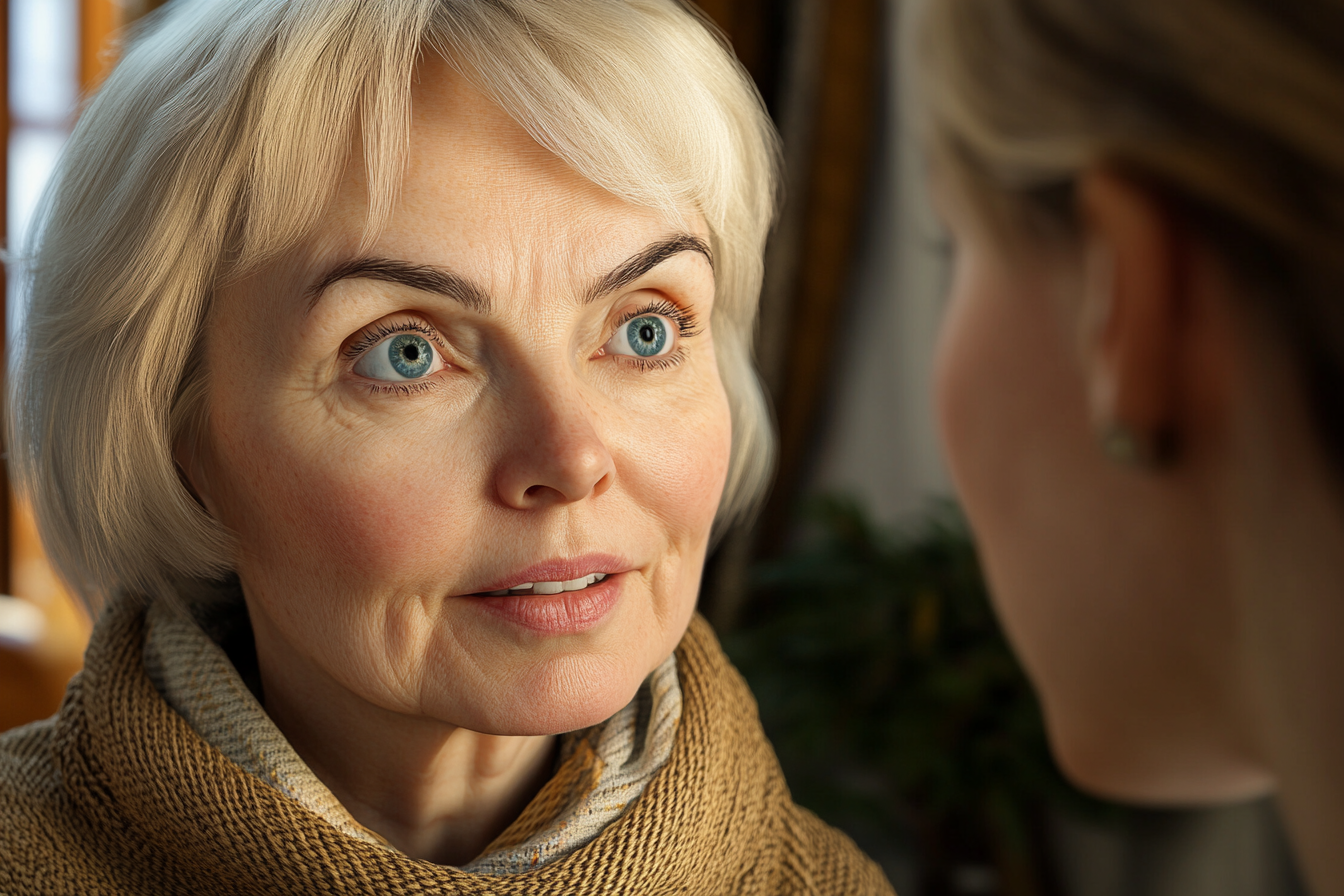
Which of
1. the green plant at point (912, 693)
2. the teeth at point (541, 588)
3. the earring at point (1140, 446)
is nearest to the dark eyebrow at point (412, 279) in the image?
the teeth at point (541, 588)

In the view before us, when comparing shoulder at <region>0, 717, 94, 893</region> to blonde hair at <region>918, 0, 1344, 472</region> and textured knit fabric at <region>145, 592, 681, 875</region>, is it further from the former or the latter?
blonde hair at <region>918, 0, 1344, 472</region>

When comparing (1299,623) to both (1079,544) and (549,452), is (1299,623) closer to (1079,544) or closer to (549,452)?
(1079,544)

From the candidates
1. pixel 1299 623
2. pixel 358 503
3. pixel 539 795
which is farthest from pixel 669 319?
pixel 1299 623

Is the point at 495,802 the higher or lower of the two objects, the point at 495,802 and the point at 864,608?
the higher

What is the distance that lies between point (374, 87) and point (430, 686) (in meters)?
0.44

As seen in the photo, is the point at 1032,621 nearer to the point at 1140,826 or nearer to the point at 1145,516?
the point at 1145,516

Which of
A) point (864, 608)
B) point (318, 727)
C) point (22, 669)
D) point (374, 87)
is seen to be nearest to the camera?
point (374, 87)

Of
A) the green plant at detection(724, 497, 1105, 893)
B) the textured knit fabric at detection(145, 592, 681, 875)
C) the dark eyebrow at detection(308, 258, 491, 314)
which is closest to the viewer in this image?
the dark eyebrow at detection(308, 258, 491, 314)

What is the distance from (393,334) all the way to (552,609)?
235mm

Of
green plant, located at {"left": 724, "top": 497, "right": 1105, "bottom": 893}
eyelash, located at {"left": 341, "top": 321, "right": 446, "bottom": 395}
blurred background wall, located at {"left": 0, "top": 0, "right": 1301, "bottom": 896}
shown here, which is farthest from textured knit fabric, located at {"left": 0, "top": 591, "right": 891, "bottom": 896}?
green plant, located at {"left": 724, "top": 497, "right": 1105, "bottom": 893}

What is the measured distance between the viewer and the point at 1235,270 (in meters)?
0.46

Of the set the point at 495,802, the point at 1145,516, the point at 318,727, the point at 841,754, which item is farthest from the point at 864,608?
the point at 1145,516

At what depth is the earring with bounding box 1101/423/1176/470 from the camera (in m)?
0.50

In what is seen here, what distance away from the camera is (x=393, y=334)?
80 cm
